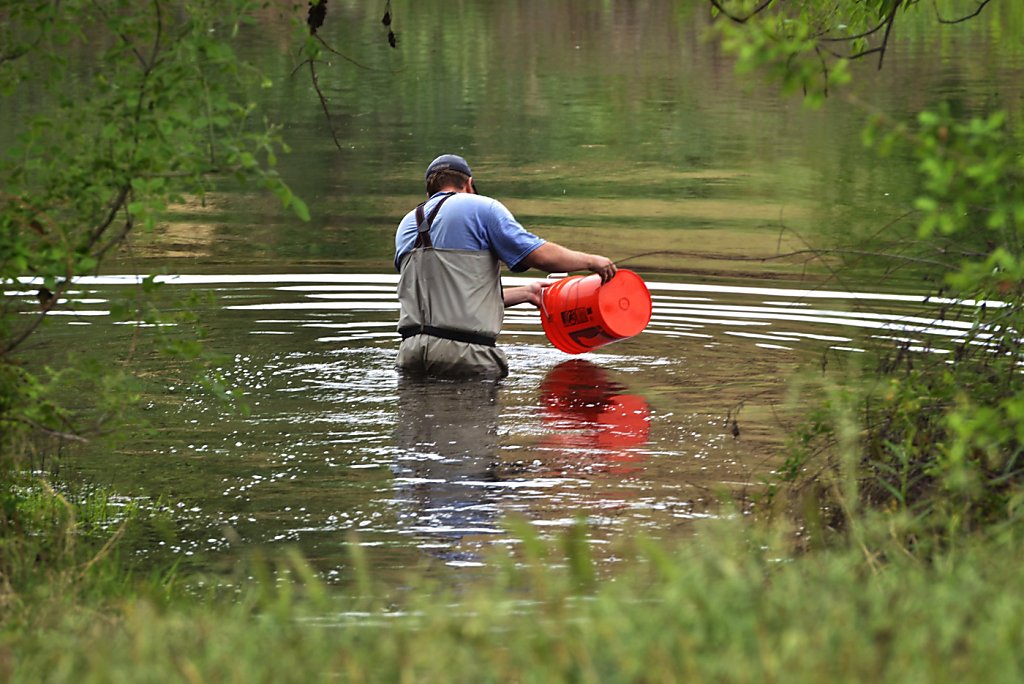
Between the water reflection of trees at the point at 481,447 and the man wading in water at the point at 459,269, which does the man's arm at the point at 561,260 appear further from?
the water reflection of trees at the point at 481,447

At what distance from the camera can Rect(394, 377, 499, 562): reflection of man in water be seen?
21.9 ft

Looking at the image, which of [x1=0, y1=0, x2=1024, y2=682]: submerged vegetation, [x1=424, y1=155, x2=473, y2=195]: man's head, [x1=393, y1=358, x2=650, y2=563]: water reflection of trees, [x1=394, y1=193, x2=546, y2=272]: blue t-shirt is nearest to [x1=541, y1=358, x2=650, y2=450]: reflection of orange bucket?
[x1=393, y1=358, x2=650, y2=563]: water reflection of trees

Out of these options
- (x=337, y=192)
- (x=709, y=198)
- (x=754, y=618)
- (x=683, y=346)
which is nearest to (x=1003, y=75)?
(x=709, y=198)

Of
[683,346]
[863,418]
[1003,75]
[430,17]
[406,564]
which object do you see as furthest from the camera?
[430,17]

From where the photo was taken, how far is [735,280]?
13.2 metres

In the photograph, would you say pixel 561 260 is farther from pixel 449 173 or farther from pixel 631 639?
pixel 631 639

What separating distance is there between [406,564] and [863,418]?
201 centimetres

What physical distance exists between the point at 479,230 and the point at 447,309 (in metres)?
0.52

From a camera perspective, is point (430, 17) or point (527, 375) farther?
point (430, 17)

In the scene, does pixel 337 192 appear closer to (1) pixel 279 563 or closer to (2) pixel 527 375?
(2) pixel 527 375

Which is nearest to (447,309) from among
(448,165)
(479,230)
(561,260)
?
(479,230)

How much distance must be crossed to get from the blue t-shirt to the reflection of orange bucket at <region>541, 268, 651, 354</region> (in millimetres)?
469

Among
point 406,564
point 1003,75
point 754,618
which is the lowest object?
point 406,564

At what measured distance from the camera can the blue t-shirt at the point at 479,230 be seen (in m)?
9.73
